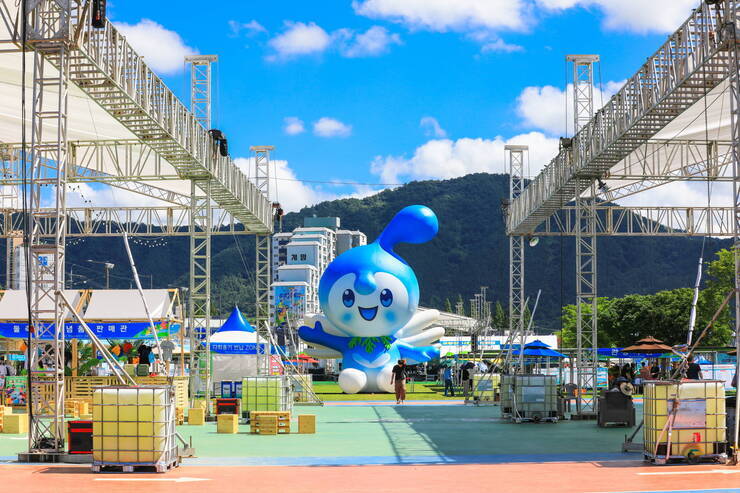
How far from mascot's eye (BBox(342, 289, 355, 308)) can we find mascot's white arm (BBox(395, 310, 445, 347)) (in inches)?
122

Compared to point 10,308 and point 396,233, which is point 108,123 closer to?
point 10,308

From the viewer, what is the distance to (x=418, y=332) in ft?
141

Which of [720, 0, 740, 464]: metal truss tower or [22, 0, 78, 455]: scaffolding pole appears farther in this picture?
[22, 0, 78, 455]: scaffolding pole

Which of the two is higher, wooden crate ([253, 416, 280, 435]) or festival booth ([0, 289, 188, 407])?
festival booth ([0, 289, 188, 407])

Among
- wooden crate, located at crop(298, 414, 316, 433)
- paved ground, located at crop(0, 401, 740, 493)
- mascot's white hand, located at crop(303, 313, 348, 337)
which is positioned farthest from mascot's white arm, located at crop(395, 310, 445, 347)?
wooden crate, located at crop(298, 414, 316, 433)

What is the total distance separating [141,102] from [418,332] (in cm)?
2368

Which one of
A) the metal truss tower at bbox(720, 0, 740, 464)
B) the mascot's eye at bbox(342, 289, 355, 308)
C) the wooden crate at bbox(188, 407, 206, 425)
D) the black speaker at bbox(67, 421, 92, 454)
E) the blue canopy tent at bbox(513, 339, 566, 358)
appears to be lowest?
the wooden crate at bbox(188, 407, 206, 425)

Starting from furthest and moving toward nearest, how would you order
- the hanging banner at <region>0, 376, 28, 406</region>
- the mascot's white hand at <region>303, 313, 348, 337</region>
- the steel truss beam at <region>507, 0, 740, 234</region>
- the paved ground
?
the mascot's white hand at <region>303, 313, 348, 337</region>
the hanging banner at <region>0, 376, 28, 406</region>
the steel truss beam at <region>507, 0, 740, 234</region>
the paved ground

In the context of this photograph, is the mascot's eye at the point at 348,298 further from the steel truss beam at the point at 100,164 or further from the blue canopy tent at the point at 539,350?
the steel truss beam at the point at 100,164

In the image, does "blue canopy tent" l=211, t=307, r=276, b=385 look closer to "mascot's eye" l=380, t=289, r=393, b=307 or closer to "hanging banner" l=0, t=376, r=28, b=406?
"mascot's eye" l=380, t=289, r=393, b=307

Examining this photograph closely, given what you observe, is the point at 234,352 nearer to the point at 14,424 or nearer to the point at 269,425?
the point at 14,424

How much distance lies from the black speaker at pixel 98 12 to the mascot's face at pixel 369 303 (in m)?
22.5

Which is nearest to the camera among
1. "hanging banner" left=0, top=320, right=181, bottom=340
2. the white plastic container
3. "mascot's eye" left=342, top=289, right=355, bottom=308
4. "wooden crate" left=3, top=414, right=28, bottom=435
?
the white plastic container

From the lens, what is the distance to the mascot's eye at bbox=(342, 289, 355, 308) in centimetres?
3922
